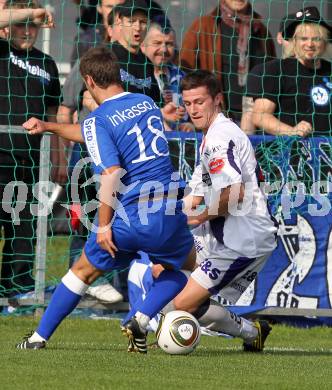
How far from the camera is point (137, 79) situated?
442 inches

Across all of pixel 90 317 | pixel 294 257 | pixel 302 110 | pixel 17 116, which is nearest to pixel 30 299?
pixel 90 317

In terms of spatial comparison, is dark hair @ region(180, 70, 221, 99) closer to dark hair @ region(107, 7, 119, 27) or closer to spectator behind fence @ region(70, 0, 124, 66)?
dark hair @ region(107, 7, 119, 27)

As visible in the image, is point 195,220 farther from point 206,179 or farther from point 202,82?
point 202,82

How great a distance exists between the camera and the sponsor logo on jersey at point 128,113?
812 centimetres

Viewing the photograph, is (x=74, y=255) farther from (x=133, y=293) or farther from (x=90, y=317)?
(x=133, y=293)

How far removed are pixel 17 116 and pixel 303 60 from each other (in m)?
2.73

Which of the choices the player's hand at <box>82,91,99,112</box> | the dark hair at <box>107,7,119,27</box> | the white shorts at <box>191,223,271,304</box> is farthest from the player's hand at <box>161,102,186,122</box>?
the white shorts at <box>191,223,271,304</box>

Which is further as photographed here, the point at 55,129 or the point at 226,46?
the point at 226,46

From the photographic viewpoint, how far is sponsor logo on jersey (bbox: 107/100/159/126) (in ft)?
26.6

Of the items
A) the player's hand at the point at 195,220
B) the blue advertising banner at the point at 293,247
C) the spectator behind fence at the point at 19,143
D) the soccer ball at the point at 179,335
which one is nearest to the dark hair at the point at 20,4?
the spectator behind fence at the point at 19,143

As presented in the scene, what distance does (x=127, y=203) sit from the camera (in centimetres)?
818

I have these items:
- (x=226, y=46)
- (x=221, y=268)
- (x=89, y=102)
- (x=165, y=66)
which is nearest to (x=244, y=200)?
(x=221, y=268)

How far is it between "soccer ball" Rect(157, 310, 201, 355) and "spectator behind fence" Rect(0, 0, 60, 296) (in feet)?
8.98

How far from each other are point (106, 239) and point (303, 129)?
3.52m
